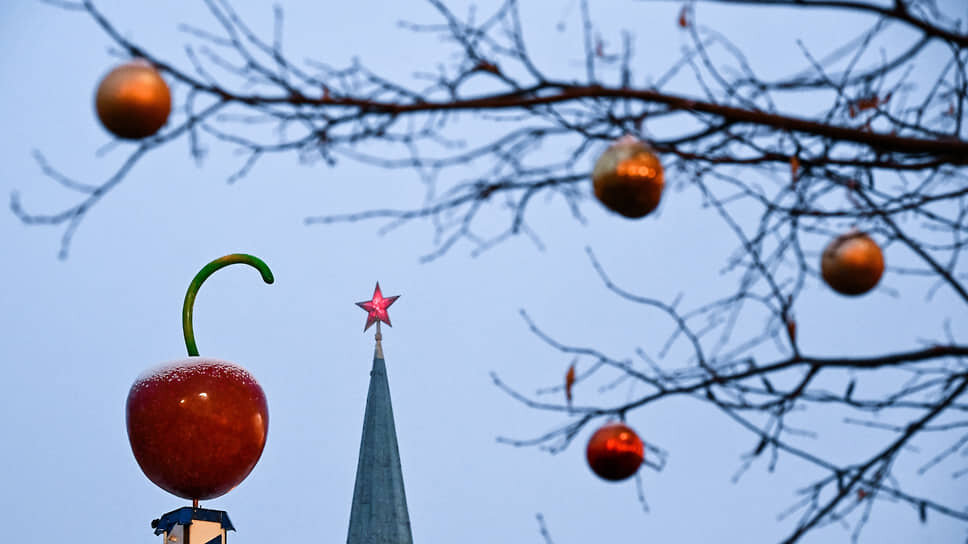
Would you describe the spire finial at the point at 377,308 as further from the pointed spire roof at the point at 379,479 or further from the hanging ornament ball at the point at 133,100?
the hanging ornament ball at the point at 133,100

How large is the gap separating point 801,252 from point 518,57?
45.3 inches

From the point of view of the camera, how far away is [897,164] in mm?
4793

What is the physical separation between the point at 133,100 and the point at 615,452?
6.33 feet

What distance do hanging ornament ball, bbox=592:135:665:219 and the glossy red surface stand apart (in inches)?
105

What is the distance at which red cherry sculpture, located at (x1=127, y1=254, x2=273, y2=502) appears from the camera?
6.01 meters

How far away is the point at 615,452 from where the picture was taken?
447cm

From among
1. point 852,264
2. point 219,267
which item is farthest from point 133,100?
point 219,267

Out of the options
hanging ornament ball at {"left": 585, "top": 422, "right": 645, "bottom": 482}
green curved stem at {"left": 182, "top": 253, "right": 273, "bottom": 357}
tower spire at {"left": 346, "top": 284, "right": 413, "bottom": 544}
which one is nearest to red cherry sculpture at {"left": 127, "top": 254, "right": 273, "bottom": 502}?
green curved stem at {"left": 182, "top": 253, "right": 273, "bottom": 357}

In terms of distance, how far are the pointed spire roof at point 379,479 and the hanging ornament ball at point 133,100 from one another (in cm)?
2418

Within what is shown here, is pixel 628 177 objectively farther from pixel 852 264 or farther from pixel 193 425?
pixel 193 425

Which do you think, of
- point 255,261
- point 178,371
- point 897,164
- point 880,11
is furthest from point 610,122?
point 255,261

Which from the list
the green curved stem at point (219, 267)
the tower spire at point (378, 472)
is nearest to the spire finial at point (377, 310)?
the tower spire at point (378, 472)

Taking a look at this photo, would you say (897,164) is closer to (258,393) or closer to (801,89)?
(801,89)

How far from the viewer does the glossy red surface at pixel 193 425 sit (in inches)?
237
